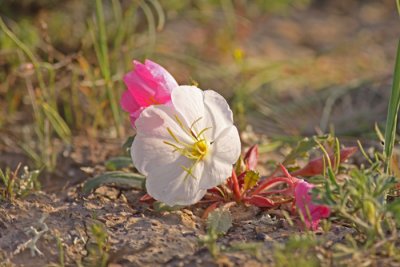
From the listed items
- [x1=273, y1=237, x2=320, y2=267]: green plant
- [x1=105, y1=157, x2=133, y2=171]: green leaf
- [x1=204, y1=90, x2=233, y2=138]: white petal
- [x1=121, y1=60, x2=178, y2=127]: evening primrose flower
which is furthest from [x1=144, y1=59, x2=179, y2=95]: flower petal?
[x1=273, y1=237, x2=320, y2=267]: green plant

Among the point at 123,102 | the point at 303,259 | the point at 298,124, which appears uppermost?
the point at 123,102

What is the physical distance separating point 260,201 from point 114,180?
395 mm

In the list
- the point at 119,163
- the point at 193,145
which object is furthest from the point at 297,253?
the point at 119,163

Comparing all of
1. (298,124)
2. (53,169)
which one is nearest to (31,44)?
(53,169)

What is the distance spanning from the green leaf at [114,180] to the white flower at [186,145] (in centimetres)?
23

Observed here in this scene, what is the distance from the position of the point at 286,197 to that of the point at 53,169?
771 millimetres

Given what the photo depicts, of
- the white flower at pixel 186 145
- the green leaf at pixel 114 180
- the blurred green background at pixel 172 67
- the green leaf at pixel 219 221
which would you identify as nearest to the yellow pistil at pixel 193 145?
the white flower at pixel 186 145

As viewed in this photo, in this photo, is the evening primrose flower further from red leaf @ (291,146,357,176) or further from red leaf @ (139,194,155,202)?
red leaf @ (291,146,357,176)

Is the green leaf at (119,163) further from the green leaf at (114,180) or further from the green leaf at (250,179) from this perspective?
the green leaf at (250,179)

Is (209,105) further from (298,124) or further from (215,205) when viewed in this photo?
(298,124)

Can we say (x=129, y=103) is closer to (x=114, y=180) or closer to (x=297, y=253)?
(x=114, y=180)

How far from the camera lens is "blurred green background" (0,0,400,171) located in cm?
264

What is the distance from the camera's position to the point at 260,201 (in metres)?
1.97

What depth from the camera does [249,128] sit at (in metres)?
2.68
